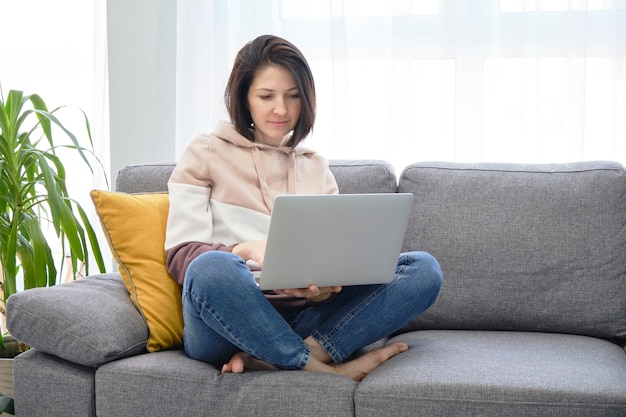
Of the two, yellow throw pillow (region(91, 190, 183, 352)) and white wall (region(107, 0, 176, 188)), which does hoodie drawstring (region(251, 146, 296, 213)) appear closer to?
yellow throw pillow (region(91, 190, 183, 352))

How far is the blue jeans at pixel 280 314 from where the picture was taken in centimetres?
165

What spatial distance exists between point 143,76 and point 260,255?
4.83ft

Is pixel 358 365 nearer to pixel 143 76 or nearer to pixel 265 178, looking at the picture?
pixel 265 178

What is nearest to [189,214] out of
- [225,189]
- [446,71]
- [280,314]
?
[225,189]

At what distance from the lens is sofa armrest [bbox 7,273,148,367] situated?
5.72 ft

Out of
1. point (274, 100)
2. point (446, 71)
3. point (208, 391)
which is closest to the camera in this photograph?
point (208, 391)

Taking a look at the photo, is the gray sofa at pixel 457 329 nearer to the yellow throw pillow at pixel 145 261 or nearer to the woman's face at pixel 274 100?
the yellow throw pillow at pixel 145 261

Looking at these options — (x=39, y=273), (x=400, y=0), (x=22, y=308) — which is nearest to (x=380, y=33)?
(x=400, y=0)

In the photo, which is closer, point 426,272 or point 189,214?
point 426,272

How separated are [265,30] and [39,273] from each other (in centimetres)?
117

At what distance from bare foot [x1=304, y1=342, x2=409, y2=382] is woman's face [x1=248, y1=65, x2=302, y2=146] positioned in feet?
2.01

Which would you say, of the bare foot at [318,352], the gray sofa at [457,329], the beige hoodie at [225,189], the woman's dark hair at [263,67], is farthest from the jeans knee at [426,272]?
the woman's dark hair at [263,67]

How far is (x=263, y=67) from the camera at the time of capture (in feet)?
6.71

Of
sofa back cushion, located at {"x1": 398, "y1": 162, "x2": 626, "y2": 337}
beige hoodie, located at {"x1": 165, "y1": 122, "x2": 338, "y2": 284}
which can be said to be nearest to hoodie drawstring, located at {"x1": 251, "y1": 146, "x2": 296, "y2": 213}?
beige hoodie, located at {"x1": 165, "y1": 122, "x2": 338, "y2": 284}
